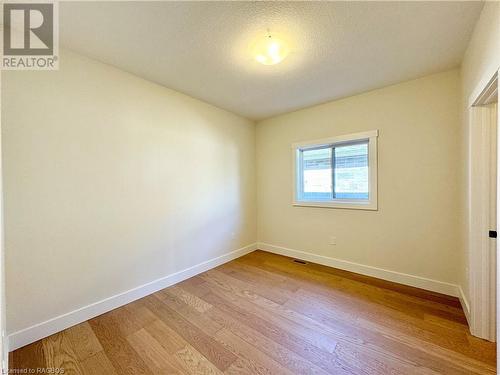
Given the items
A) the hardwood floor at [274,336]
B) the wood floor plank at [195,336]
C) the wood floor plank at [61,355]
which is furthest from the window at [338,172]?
the wood floor plank at [61,355]

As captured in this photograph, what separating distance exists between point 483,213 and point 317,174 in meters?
1.91

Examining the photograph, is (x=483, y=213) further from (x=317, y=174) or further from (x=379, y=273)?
(x=317, y=174)

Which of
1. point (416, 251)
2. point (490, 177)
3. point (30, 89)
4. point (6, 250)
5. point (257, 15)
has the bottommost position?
point (416, 251)

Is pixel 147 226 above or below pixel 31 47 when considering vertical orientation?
below

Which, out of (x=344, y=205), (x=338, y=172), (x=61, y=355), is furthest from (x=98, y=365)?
(x=338, y=172)

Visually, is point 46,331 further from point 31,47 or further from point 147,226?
point 31,47

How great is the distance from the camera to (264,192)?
3854 millimetres

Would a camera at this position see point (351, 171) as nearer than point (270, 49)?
No

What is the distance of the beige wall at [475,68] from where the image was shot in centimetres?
127

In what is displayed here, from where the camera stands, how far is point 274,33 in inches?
65.0

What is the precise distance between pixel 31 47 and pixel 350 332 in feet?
11.5

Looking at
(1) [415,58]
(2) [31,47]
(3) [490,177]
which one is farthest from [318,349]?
(2) [31,47]

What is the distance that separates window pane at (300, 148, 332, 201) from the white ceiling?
106 cm

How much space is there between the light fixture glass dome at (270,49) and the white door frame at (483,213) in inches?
60.7
